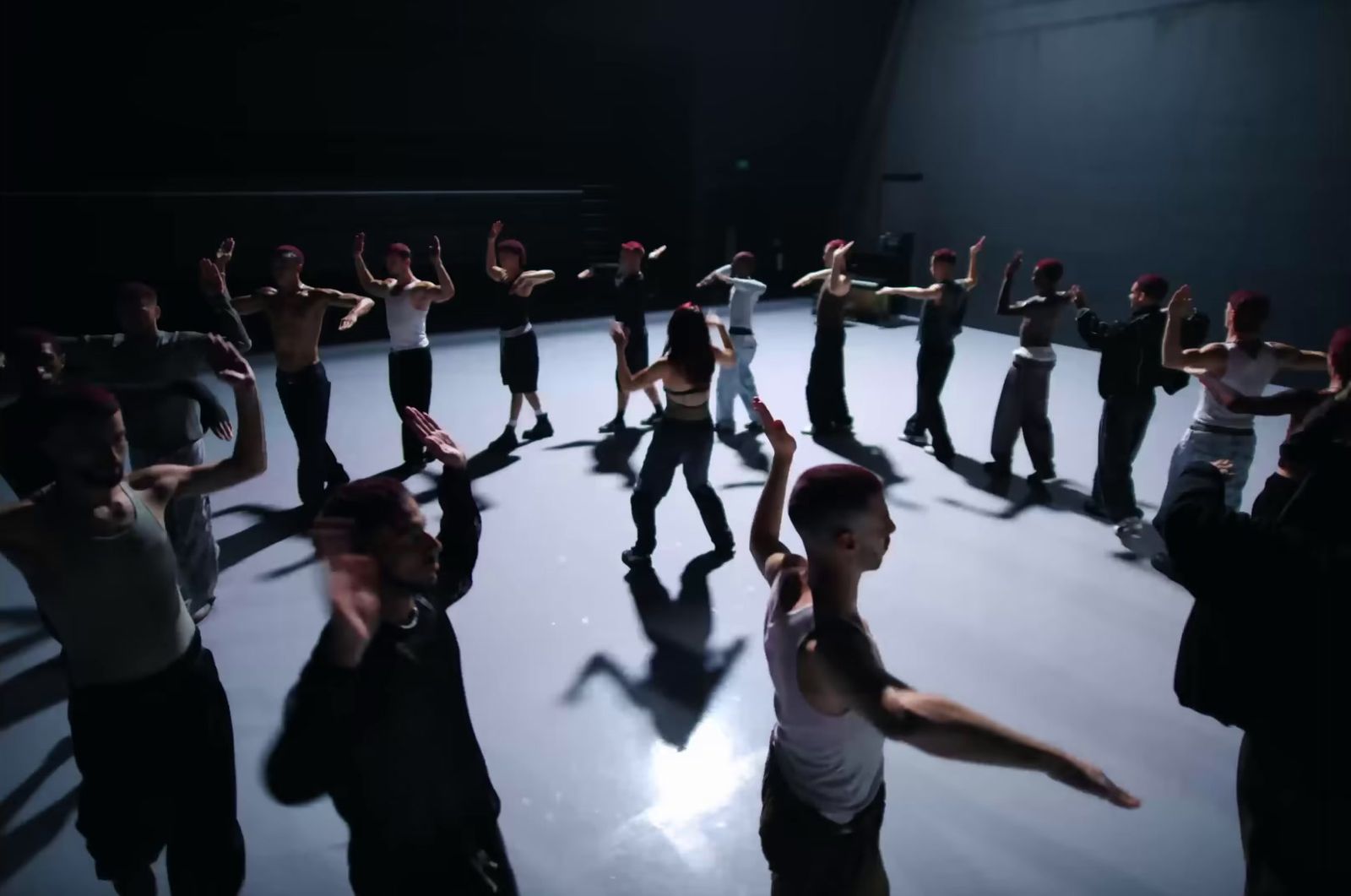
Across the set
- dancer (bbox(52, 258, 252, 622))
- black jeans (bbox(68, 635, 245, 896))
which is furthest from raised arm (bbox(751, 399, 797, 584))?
dancer (bbox(52, 258, 252, 622))

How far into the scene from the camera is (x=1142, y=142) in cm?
1088

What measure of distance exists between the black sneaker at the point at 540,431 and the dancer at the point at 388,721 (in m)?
5.27

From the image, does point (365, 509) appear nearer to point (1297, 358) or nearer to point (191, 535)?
point (191, 535)

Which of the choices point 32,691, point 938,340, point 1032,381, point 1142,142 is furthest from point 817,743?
point 1142,142

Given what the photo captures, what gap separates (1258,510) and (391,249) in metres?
5.13

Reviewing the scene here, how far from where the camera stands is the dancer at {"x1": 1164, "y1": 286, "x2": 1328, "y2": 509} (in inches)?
164

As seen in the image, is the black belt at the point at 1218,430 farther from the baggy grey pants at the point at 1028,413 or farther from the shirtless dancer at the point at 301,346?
the shirtless dancer at the point at 301,346

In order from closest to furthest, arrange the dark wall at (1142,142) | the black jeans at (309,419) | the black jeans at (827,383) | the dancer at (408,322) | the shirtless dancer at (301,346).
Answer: the shirtless dancer at (301,346) < the black jeans at (309,419) < the dancer at (408,322) < the black jeans at (827,383) < the dark wall at (1142,142)

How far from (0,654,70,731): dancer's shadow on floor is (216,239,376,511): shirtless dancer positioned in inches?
71.2

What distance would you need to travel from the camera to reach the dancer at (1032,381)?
5.94 metres

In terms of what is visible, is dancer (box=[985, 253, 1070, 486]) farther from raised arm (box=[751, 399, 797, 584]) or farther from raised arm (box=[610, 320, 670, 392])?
raised arm (box=[751, 399, 797, 584])

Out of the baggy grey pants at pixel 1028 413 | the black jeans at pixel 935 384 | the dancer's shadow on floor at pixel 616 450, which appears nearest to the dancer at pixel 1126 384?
the baggy grey pants at pixel 1028 413

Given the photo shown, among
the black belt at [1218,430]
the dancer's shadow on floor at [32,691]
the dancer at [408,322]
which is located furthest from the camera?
the dancer at [408,322]

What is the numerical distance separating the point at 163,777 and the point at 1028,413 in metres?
5.57
